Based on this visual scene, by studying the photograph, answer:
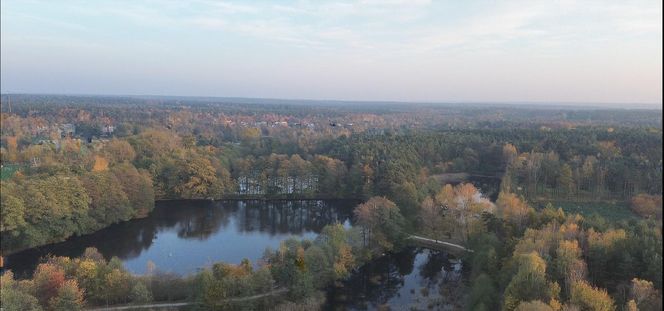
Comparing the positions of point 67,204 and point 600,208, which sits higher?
point 67,204

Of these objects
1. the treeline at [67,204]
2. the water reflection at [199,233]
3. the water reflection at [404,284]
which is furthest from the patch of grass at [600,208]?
the treeline at [67,204]

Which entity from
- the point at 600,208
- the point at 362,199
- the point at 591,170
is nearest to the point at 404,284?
the point at 362,199

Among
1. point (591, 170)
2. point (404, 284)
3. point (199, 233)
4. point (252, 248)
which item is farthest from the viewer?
point (591, 170)

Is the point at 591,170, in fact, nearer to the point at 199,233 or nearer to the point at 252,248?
the point at 252,248

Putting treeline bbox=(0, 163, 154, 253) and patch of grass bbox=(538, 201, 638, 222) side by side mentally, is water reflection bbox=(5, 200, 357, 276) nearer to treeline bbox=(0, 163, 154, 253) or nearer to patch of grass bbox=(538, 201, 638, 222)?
treeline bbox=(0, 163, 154, 253)

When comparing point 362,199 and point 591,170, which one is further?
point 362,199

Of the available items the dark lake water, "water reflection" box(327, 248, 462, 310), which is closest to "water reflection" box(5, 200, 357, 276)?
the dark lake water

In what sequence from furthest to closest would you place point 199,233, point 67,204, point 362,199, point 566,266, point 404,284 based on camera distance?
point 362,199 → point 199,233 → point 67,204 → point 404,284 → point 566,266

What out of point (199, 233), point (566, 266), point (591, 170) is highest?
point (591, 170)
